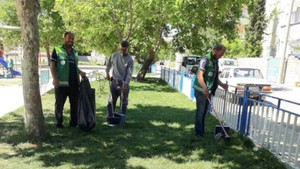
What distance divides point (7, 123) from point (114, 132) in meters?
2.34

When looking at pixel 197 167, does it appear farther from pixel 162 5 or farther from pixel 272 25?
pixel 272 25

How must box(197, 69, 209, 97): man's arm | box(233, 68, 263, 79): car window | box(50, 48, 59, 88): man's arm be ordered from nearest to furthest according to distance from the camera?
1. box(197, 69, 209, 97): man's arm
2. box(50, 48, 59, 88): man's arm
3. box(233, 68, 263, 79): car window

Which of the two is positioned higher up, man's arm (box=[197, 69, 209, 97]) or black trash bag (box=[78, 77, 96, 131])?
man's arm (box=[197, 69, 209, 97])

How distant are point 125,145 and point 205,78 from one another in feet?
6.05

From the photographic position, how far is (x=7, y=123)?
5320mm

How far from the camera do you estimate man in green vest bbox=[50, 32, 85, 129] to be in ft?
14.8

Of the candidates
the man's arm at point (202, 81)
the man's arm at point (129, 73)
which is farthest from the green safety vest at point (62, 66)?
the man's arm at point (202, 81)

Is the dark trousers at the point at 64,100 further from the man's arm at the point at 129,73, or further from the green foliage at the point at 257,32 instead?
the green foliage at the point at 257,32

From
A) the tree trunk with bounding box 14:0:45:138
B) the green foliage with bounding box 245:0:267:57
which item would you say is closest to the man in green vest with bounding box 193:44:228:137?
the tree trunk with bounding box 14:0:45:138

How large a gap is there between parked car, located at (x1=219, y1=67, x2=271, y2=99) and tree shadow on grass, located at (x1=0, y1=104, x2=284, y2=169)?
4489mm

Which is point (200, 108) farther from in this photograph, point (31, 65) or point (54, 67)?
point (31, 65)

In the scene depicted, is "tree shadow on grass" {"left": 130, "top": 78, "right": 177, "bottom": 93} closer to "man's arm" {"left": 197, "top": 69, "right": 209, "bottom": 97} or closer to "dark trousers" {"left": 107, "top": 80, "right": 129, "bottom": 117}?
"dark trousers" {"left": 107, "top": 80, "right": 129, "bottom": 117}

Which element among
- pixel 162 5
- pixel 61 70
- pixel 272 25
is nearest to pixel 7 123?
pixel 61 70

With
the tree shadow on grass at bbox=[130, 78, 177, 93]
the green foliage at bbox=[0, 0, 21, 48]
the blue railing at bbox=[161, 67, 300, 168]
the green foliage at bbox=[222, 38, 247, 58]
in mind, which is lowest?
the tree shadow on grass at bbox=[130, 78, 177, 93]
